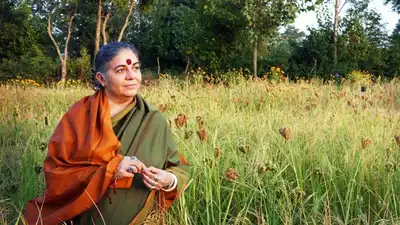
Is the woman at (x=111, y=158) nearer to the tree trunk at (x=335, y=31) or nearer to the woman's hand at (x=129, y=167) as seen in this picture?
the woman's hand at (x=129, y=167)

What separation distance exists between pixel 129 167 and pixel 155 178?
0.13 metres

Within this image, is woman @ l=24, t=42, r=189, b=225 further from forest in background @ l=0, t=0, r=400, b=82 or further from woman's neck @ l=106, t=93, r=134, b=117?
forest in background @ l=0, t=0, r=400, b=82

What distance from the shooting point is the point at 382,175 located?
8.06 feet

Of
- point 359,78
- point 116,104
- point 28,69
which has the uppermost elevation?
point 116,104

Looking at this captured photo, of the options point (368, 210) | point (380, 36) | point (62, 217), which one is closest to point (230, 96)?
point (368, 210)

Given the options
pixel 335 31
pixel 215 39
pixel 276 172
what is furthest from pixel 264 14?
pixel 276 172

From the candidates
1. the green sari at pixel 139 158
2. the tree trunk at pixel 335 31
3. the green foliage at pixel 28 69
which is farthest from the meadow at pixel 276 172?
the green foliage at pixel 28 69

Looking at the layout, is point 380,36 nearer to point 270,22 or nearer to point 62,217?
point 270,22

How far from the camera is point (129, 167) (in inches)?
70.8

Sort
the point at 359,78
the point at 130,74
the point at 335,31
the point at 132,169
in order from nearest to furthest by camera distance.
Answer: the point at 132,169 → the point at 130,74 → the point at 359,78 → the point at 335,31

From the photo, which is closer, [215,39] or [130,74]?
[130,74]

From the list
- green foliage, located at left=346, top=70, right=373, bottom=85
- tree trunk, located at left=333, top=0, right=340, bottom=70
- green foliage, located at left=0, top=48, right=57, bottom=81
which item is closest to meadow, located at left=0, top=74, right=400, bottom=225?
green foliage, located at left=346, top=70, right=373, bottom=85

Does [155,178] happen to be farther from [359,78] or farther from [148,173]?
[359,78]

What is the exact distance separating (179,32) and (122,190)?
23.7m
